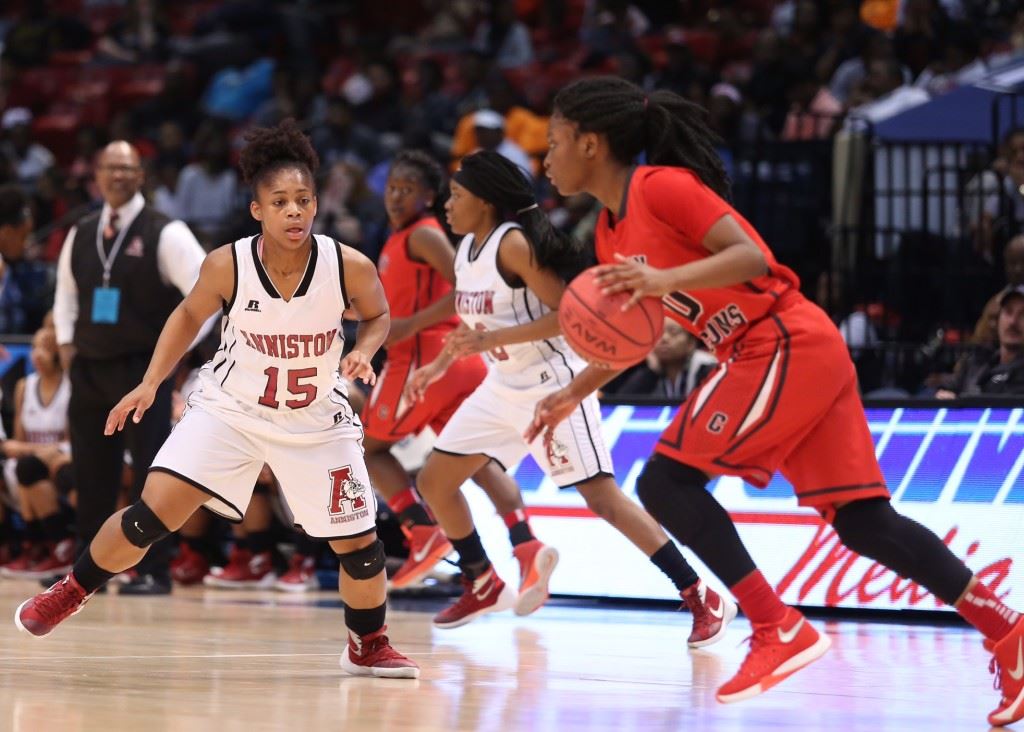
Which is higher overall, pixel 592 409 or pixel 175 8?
pixel 175 8

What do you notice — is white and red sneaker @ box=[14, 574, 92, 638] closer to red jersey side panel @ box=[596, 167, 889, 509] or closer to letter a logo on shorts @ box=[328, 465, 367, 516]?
letter a logo on shorts @ box=[328, 465, 367, 516]

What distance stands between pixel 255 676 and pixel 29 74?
14.6 metres

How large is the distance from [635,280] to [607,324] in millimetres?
169

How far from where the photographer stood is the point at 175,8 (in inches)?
750

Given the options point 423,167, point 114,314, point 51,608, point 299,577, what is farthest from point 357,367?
point 299,577

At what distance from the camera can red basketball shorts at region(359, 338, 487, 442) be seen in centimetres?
727

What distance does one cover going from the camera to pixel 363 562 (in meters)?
5.09

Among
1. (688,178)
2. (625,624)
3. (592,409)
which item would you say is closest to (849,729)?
(688,178)

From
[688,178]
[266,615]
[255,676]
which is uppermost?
[688,178]

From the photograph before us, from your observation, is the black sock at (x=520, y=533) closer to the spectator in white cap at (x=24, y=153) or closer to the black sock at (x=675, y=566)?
the black sock at (x=675, y=566)

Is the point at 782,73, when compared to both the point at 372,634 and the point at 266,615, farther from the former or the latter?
the point at 372,634

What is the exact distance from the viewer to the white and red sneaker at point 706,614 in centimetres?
619

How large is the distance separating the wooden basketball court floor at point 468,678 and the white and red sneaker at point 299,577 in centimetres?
133

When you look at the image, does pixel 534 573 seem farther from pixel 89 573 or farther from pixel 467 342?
pixel 89 573
